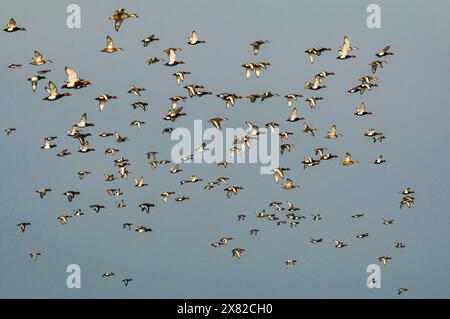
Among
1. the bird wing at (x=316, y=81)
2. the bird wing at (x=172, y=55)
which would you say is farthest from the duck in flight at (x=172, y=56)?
the bird wing at (x=316, y=81)

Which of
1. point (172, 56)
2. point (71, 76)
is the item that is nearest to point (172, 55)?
point (172, 56)

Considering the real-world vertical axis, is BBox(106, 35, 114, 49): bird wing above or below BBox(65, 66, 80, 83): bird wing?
above

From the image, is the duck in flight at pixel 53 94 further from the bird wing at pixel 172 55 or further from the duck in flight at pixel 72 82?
the bird wing at pixel 172 55

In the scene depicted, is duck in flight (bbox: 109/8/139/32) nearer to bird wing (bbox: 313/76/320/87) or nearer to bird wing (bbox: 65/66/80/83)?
bird wing (bbox: 65/66/80/83)

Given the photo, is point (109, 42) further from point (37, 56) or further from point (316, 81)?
point (316, 81)

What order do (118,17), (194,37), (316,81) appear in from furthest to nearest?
(316,81)
(194,37)
(118,17)

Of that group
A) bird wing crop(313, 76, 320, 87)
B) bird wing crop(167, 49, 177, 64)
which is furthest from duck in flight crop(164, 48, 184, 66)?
bird wing crop(313, 76, 320, 87)

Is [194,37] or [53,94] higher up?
[194,37]

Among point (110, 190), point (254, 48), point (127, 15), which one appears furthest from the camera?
point (110, 190)
